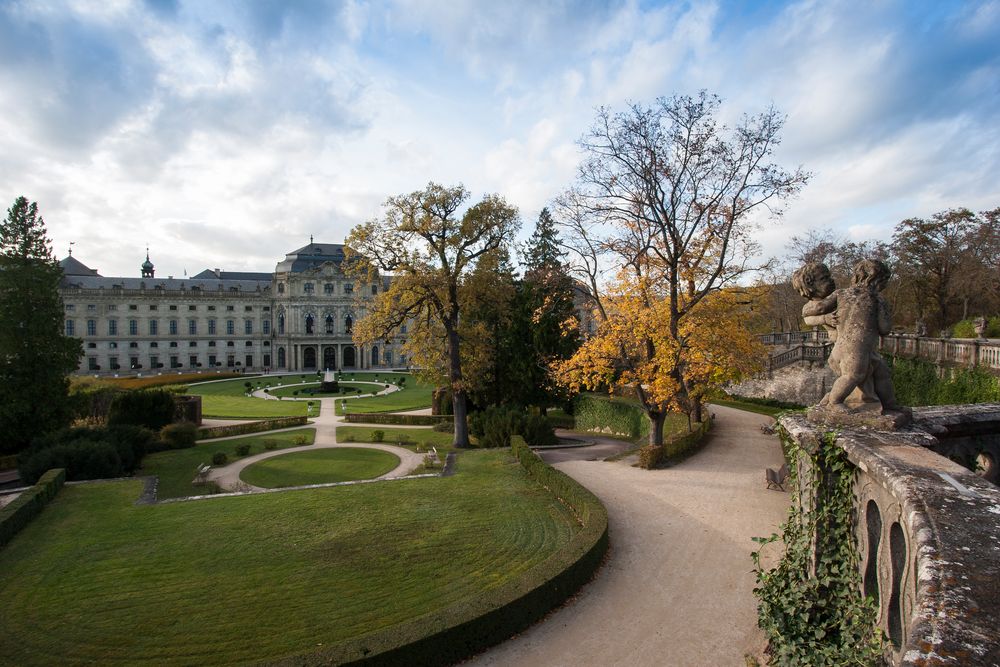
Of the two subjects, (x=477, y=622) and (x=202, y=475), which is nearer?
(x=477, y=622)

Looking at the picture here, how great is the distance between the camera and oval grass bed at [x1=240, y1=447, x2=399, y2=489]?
18414 millimetres

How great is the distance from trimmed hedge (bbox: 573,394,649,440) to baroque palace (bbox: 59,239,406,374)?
41253mm

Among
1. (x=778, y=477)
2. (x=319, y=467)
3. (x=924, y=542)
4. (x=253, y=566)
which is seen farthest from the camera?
(x=319, y=467)

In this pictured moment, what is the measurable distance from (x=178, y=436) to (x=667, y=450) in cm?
2175

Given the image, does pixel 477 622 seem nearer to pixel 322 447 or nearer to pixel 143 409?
pixel 322 447

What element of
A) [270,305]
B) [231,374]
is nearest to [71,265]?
[270,305]

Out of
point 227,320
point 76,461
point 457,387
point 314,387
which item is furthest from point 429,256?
point 227,320

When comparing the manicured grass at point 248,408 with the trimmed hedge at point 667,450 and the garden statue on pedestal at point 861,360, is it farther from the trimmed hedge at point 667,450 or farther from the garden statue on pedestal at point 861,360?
the garden statue on pedestal at point 861,360

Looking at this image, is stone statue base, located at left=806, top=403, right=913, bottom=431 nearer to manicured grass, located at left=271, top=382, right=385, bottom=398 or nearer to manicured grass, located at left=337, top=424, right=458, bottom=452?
manicured grass, located at left=337, top=424, right=458, bottom=452

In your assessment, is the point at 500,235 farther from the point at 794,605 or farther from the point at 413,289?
the point at 794,605

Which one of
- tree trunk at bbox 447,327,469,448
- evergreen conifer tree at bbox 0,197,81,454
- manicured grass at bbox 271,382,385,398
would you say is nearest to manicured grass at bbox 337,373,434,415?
manicured grass at bbox 271,382,385,398

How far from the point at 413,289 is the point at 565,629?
53.5 ft

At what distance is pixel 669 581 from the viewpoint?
934 centimetres

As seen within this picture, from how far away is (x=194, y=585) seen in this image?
30.4 feet
